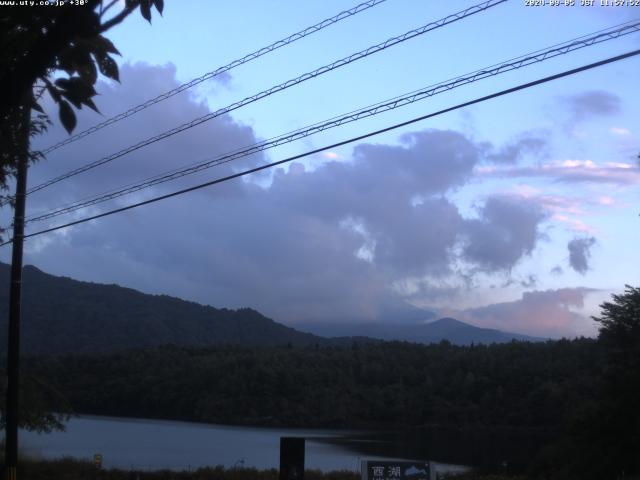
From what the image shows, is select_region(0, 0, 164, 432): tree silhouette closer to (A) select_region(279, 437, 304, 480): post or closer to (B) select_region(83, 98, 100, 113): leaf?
(B) select_region(83, 98, 100, 113): leaf

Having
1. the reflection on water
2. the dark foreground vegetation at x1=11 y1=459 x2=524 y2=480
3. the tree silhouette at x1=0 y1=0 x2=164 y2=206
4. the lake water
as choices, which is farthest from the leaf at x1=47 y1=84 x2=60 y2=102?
the reflection on water

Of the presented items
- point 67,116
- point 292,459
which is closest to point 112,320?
point 292,459

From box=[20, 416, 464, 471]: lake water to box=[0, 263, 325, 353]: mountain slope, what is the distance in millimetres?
31088

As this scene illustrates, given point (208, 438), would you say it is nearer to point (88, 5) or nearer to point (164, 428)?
point (164, 428)

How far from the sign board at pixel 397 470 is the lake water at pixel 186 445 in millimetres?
18196

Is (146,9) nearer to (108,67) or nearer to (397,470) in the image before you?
(108,67)

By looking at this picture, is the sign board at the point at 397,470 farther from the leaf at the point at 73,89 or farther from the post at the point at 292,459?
the leaf at the point at 73,89

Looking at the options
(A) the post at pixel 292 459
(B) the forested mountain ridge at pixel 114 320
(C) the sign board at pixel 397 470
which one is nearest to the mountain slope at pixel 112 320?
(B) the forested mountain ridge at pixel 114 320

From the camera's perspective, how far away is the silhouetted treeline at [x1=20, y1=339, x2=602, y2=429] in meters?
53.5

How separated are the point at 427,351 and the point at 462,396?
52.9 feet

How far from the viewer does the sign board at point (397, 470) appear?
14422 mm

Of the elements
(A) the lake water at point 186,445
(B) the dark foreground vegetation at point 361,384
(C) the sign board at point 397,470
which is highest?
(B) the dark foreground vegetation at point 361,384

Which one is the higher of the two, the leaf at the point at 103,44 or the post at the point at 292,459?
the leaf at the point at 103,44

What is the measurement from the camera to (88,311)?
114m
